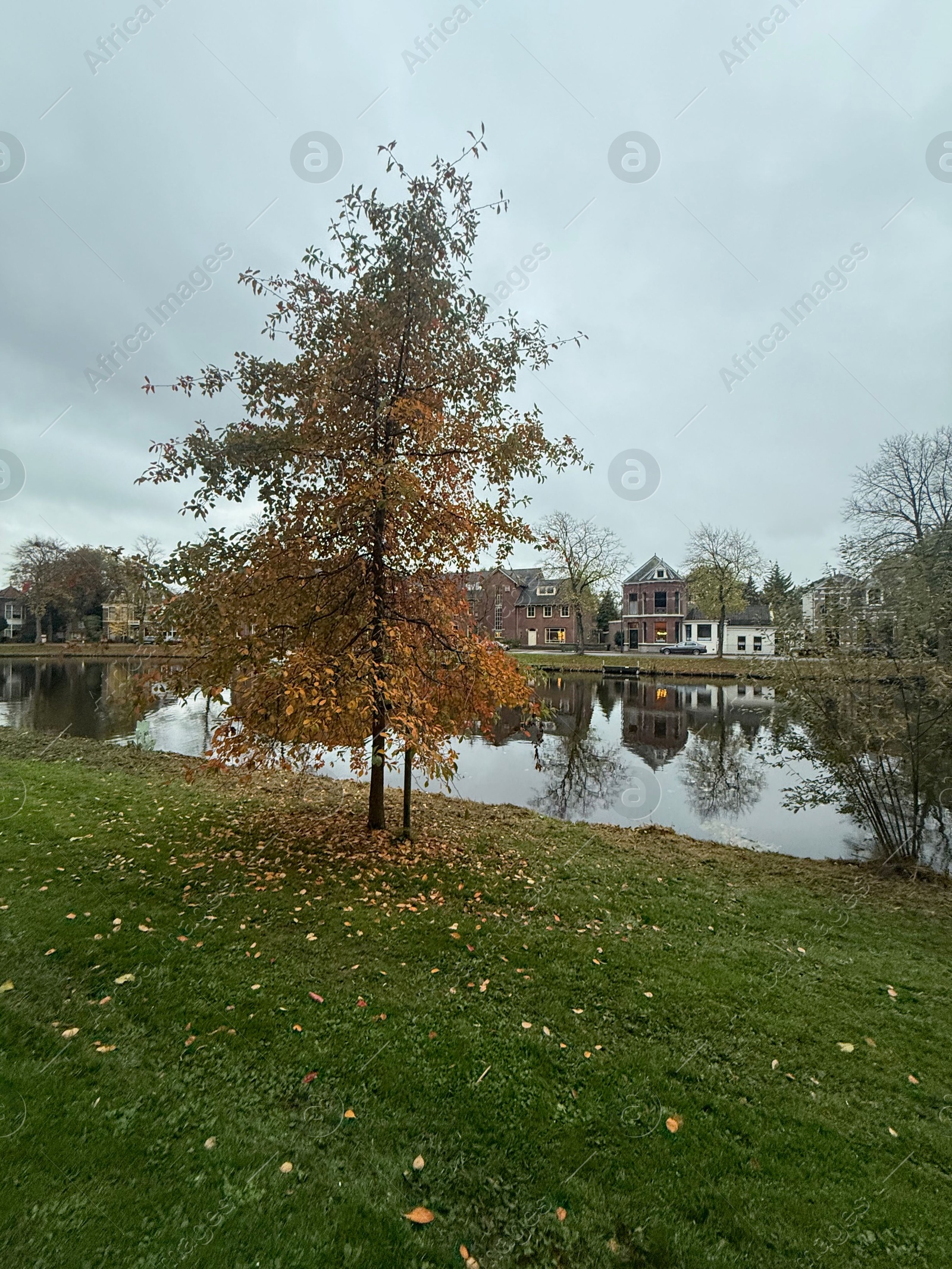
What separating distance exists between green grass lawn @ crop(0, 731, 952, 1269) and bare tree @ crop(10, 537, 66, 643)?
64364 mm

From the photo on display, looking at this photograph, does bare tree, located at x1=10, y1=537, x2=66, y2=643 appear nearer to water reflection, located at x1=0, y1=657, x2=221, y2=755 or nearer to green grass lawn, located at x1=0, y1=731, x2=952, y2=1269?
water reflection, located at x1=0, y1=657, x2=221, y2=755

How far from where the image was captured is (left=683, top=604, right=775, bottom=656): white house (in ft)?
194

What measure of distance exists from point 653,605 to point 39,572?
66.1m

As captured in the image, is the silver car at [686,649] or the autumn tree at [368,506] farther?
the silver car at [686,649]

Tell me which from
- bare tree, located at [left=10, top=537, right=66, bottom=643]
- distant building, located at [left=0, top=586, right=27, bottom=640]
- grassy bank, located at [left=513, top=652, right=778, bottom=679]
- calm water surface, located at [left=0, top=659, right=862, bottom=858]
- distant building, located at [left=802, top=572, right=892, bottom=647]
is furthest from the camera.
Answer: distant building, located at [left=0, top=586, right=27, bottom=640]

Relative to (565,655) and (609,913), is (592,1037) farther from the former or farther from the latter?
(565,655)

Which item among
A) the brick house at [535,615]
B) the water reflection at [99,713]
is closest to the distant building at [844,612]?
the water reflection at [99,713]

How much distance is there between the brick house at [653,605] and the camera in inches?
2525

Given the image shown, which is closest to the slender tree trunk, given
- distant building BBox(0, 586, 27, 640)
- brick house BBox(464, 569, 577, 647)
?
brick house BBox(464, 569, 577, 647)

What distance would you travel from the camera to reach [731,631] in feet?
199

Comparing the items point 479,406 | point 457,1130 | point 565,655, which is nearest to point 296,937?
point 457,1130

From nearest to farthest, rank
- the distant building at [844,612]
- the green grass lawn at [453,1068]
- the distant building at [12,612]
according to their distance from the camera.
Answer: the green grass lawn at [453,1068]
the distant building at [844,612]
the distant building at [12,612]

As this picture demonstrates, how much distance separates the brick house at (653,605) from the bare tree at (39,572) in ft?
201

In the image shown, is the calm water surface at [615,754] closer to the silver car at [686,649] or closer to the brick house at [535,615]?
the silver car at [686,649]
